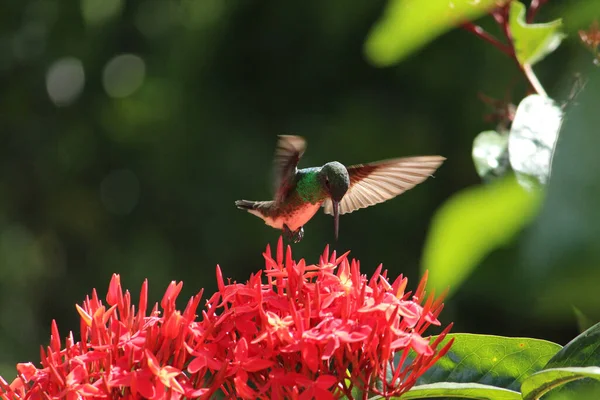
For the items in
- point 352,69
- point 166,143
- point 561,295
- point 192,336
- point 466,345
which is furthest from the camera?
point 166,143

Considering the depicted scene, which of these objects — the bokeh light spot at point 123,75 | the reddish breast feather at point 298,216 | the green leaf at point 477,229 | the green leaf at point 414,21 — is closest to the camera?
the green leaf at point 477,229

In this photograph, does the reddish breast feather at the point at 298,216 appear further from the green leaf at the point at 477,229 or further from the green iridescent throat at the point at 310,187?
the green leaf at the point at 477,229

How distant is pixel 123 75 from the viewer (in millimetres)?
4695

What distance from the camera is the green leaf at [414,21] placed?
1.13 m

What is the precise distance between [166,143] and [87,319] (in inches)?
132

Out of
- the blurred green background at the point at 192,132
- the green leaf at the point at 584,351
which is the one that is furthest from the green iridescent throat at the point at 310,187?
the blurred green background at the point at 192,132

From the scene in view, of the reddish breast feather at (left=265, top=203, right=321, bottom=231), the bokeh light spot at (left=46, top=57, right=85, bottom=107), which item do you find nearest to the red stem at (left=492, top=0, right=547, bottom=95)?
the reddish breast feather at (left=265, top=203, right=321, bottom=231)

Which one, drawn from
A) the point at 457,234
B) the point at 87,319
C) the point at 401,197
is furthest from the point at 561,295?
the point at 401,197

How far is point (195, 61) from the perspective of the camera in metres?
4.50

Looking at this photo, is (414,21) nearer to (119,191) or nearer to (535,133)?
(535,133)

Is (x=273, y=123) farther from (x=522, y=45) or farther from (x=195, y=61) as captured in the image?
(x=522, y=45)

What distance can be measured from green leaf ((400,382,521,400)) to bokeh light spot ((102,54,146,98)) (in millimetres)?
3706

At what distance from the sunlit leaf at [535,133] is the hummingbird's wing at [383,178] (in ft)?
0.92

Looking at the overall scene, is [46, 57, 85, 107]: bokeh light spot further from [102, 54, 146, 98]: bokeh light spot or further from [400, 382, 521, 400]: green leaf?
[400, 382, 521, 400]: green leaf
